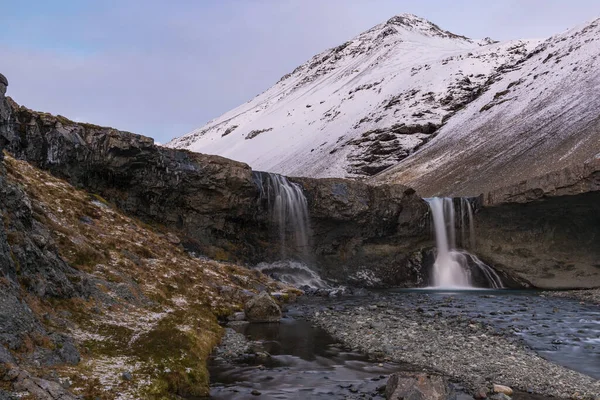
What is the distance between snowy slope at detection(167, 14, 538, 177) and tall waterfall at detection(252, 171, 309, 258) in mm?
63551

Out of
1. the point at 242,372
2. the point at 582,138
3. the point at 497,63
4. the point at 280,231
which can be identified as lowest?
the point at 242,372

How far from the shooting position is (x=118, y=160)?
3453 cm

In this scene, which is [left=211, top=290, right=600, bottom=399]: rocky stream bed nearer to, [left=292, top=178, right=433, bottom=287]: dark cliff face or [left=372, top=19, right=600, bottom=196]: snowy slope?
[left=292, top=178, right=433, bottom=287]: dark cliff face

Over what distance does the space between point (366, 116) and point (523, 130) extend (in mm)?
62725

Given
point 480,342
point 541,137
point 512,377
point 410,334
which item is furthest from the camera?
point 541,137

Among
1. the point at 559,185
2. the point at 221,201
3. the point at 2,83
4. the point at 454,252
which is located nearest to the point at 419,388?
the point at 2,83

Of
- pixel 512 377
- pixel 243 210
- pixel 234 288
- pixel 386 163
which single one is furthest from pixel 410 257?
pixel 386 163

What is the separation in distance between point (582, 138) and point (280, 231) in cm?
4895

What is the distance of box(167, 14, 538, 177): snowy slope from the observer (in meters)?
113

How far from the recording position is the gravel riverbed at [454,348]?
13.3 m

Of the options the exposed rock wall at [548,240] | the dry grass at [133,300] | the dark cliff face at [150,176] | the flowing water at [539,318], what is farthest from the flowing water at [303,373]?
the exposed rock wall at [548,240]

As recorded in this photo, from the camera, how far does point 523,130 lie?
7962 cm

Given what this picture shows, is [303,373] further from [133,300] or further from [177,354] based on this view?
[133,300]

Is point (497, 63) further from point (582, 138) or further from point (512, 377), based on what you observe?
point (512, 377)
